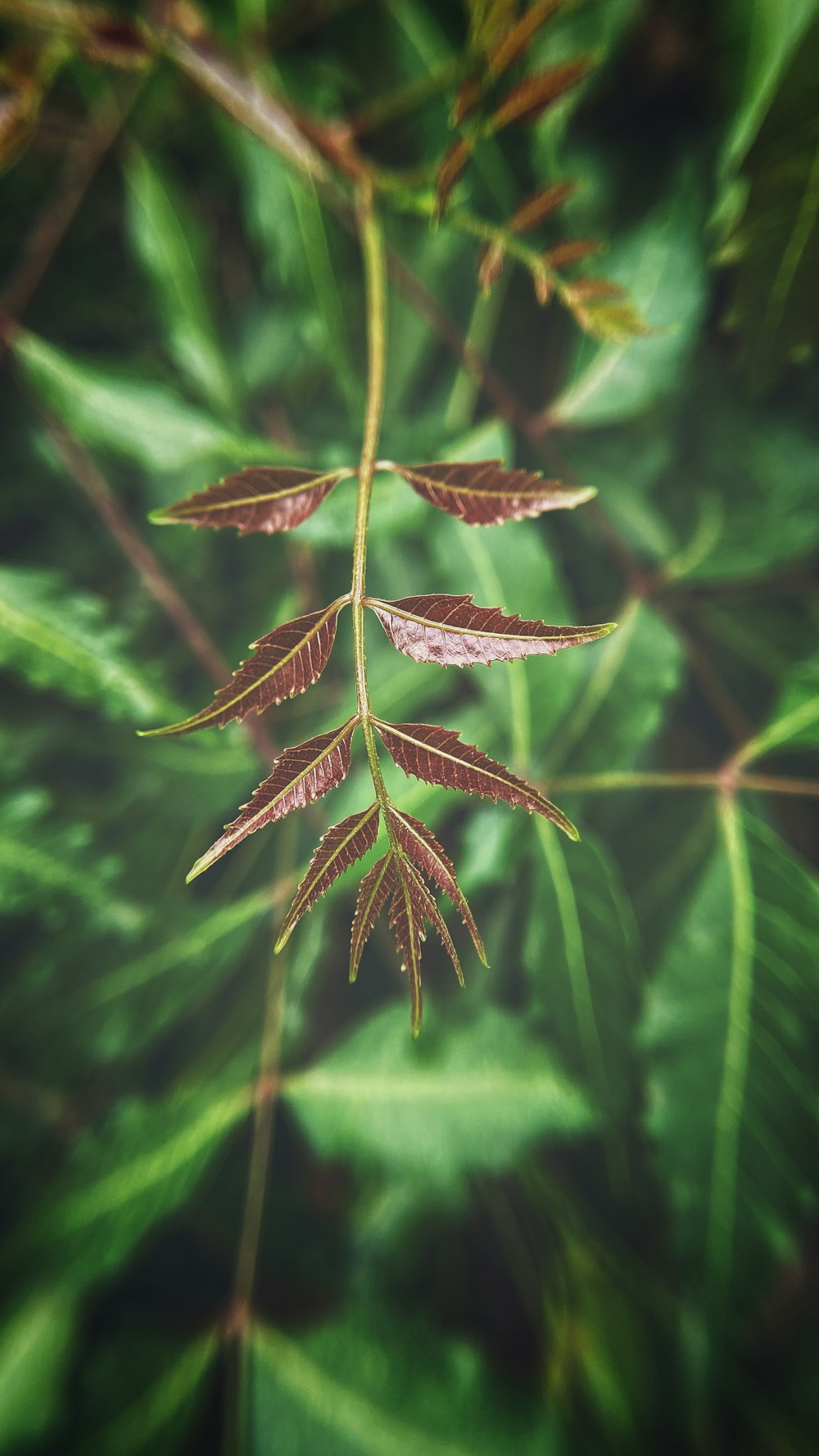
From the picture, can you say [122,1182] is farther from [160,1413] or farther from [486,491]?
[486,491]

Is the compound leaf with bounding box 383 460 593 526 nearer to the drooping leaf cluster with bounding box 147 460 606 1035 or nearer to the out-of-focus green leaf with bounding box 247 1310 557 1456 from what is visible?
the drooping leaf cluster with bounding box 147 460 606 1035

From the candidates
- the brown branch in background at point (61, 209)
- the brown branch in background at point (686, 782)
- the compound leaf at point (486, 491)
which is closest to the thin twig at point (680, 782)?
the brown branch in background at point (686, 782)

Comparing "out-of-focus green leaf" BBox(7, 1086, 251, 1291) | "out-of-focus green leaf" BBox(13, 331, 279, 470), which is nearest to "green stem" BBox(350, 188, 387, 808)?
"out-of-focus green leaf" BBox(13, 331, 279, 470)

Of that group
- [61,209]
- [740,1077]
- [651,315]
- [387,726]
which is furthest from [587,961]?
[61,209]

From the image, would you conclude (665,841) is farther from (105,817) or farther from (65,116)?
(65,116)

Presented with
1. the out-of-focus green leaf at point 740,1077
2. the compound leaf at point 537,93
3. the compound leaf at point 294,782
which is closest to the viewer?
the compound leaf at point 294,782

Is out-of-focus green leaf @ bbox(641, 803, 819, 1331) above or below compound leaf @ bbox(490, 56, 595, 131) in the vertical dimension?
below

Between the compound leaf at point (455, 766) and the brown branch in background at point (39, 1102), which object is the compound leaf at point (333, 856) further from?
the brown branch in background at point (39, 1102)

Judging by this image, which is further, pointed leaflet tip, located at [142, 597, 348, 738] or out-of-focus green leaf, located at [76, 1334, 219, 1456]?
out-of-focus green leaf, located at [76, 1334, 219, 1456]

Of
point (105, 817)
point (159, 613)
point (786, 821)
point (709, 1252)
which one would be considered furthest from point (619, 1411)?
point (159, 613)
